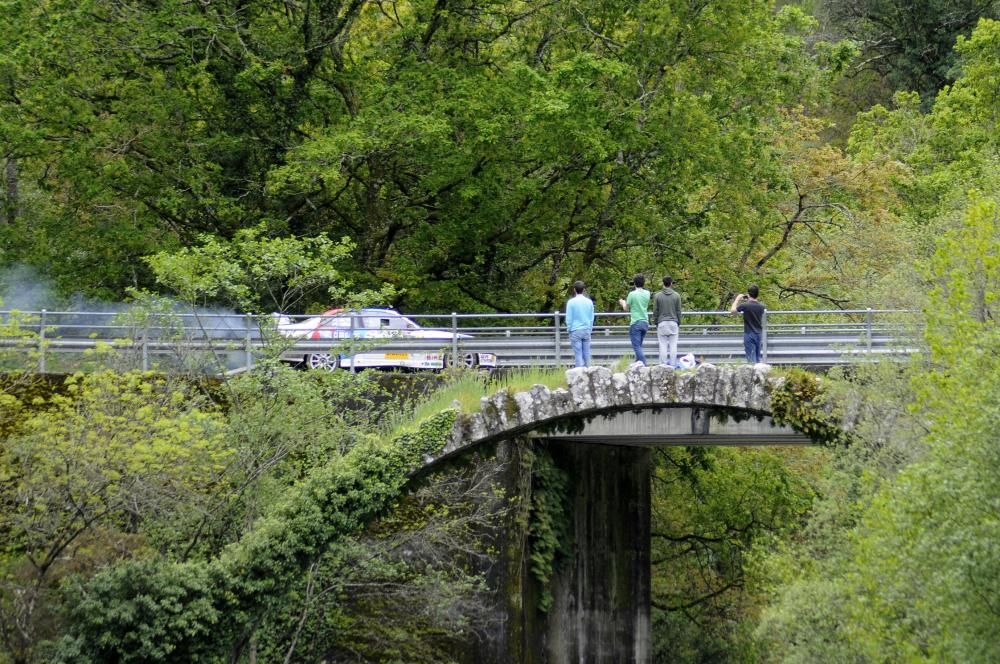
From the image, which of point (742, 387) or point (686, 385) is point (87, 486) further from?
point (742, 387)

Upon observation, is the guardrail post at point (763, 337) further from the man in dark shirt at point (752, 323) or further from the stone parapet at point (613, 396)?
the stone parapet at point (613, 396)

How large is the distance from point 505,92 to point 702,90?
4.42m

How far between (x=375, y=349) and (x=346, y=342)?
8.34 ft

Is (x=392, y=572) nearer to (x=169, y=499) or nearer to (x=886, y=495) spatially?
(x=169, y=499)

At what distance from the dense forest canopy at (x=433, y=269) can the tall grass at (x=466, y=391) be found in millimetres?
371

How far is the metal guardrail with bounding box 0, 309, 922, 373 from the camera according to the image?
20.8 meters

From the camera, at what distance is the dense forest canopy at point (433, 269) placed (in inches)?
713

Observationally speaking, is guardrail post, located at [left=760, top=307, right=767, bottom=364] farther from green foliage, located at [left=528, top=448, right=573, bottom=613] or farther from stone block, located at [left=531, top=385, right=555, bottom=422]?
green foliage, located at [left=528, top=448, right=573, bottom=613]

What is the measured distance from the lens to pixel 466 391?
2222cm

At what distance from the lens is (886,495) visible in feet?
54.6

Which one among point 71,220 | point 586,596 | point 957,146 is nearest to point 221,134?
point 71,220

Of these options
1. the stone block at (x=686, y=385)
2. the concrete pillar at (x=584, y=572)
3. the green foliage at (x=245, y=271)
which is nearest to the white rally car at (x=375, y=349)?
the green foliage at (x=245, y=271)

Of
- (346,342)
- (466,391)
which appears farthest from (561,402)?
(346,342)

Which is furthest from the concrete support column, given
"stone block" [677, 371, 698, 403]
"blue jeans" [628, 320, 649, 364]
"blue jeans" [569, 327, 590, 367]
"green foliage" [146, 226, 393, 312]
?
"green foliage" [146, 226, 393, 312]
